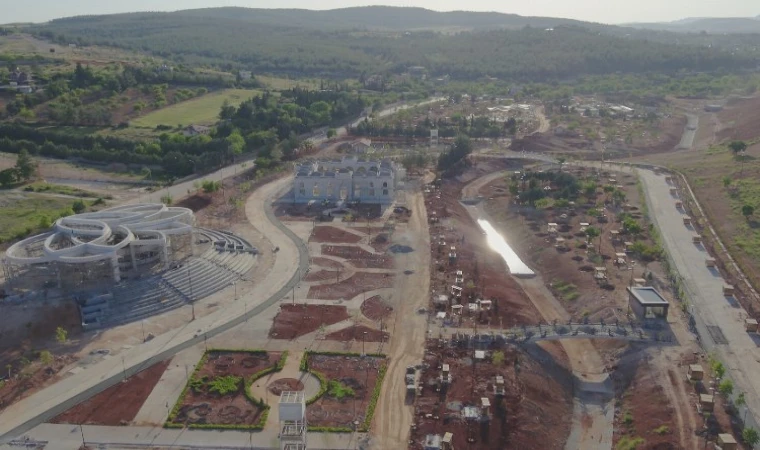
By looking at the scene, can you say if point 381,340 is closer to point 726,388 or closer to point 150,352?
point 150,352

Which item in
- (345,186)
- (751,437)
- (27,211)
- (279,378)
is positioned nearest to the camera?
(751,437)

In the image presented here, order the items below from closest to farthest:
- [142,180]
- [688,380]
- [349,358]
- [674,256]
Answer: [688,380] < [349,358] < [674,256] < [142,180]

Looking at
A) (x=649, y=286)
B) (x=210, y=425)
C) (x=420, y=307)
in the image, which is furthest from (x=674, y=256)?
(x=210, y=425)

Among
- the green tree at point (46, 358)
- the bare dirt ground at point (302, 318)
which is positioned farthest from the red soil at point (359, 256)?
the green tree at point (46, 358)

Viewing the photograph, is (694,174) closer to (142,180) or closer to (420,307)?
(420,307)

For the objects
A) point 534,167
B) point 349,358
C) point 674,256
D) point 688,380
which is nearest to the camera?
point 688,380

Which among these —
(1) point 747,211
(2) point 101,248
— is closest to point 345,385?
(2) point 101,248
